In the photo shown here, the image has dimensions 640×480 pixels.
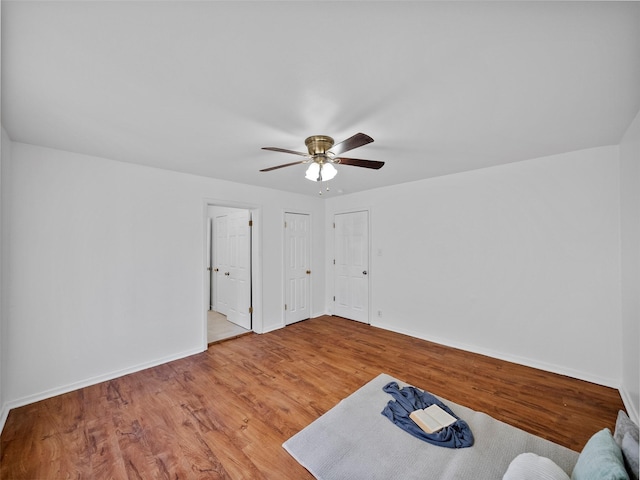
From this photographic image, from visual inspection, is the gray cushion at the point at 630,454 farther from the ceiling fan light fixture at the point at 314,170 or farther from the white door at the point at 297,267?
the white door at the point at 297,267

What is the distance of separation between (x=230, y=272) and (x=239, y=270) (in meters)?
0.36

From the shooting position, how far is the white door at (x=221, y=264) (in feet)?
16.0

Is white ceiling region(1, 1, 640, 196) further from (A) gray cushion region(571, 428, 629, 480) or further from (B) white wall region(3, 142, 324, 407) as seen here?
(A) gray cushion region(571, 428, 629, 480)

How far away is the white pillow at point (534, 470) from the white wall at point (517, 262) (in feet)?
7.18

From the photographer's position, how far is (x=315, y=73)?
141 centimetres

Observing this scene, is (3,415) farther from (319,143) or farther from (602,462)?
(602,462)

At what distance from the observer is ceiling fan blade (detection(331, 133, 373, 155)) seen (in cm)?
165

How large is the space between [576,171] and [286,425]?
3.85 meters

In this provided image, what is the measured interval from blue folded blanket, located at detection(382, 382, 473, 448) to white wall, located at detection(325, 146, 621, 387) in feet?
5.13

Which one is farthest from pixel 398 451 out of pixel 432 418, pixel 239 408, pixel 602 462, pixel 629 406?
pixel 629 406

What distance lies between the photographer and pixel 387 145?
8.07ft

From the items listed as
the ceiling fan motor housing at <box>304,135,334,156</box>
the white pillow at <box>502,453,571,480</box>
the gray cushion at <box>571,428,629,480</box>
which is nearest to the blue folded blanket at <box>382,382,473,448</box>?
the white pillow at <box>502,453,571,480</box>

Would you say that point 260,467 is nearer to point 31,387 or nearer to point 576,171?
point 31,387

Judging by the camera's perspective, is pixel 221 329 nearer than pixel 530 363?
No
